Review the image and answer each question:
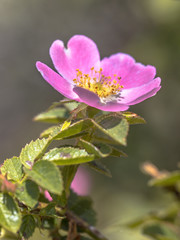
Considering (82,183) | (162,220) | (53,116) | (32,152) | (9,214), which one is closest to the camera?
(9,214)

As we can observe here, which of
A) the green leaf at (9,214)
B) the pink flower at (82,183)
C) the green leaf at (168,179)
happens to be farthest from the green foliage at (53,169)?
the pink flower at (82,183)

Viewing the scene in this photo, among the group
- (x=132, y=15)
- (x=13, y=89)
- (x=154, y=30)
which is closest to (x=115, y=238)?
(x=154, y=30)

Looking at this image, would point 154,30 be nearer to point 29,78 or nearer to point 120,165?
point 120,165

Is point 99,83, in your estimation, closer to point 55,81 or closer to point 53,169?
point 55,81

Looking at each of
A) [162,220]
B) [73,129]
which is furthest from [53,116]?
→ [162,220]

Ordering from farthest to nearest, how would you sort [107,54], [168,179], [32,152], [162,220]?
[107,54], [162,220], [168,179], [32,152]
